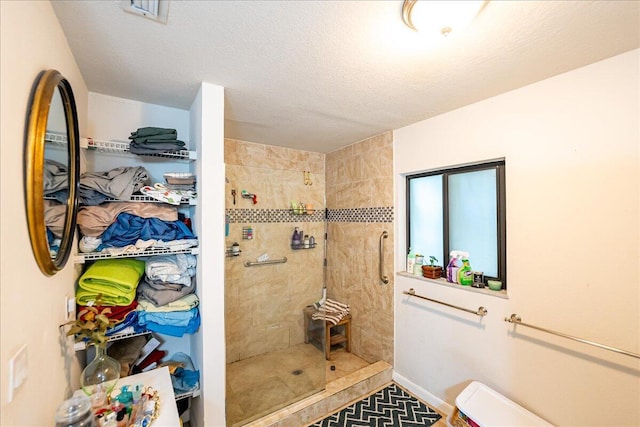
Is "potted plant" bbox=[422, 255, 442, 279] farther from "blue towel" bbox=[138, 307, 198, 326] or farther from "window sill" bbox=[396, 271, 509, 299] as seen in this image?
"blue towel" bbox=[138, 307, 198, 326]

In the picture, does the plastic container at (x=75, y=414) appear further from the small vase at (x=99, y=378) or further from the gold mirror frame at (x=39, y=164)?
the gold mirror frame at (x=39, y=164)

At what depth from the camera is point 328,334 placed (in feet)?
9.08

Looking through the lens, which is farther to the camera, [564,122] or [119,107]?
[119,107]

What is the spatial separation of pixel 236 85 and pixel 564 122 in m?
1.88

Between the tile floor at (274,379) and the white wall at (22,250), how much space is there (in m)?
1.15

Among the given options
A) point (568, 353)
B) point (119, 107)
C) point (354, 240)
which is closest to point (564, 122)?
point (568, 353)

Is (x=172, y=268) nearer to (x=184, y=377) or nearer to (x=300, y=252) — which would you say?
(x=184, y=377)

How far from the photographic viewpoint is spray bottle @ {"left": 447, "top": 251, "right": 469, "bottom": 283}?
202cm

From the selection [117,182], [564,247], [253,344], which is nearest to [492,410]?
[564,247]

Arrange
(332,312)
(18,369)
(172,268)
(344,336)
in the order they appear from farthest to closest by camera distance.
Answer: (344,336) → (332,312) → (172,268) → (18,369)

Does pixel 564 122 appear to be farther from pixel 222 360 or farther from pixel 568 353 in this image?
pixel 222 360

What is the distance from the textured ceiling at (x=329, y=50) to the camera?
1037 millimetres

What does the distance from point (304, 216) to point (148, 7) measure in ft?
7.25

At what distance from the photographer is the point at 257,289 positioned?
2363 mm
